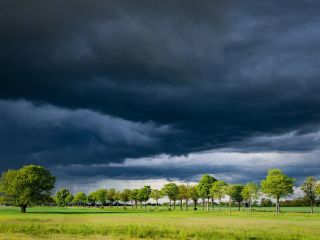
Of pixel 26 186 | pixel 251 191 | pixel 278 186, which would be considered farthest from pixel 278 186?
pixel 26 186

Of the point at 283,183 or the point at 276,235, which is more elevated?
the point at 283,183

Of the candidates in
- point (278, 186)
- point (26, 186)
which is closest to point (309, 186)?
point (278, 186)

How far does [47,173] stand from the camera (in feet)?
511

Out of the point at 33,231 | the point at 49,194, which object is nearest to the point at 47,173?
the point at 49,194

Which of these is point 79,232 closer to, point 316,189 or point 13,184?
point 13,184

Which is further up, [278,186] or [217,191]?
[278,186]

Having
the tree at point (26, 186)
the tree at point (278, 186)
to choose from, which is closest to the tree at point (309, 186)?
the tree at point (278, 186)

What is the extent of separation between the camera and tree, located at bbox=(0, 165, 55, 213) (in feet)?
478

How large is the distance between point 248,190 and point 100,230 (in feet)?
491

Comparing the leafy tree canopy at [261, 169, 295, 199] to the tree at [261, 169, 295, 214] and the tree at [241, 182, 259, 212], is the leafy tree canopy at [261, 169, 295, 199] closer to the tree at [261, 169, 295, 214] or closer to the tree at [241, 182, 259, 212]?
the tree at [261, 169, 295, 214]

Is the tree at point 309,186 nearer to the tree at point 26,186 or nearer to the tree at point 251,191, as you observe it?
the tree at point 251,191

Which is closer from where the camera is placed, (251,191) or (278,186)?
(278,186)

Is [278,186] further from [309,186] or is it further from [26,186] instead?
[26,186]

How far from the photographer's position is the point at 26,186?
147 m
